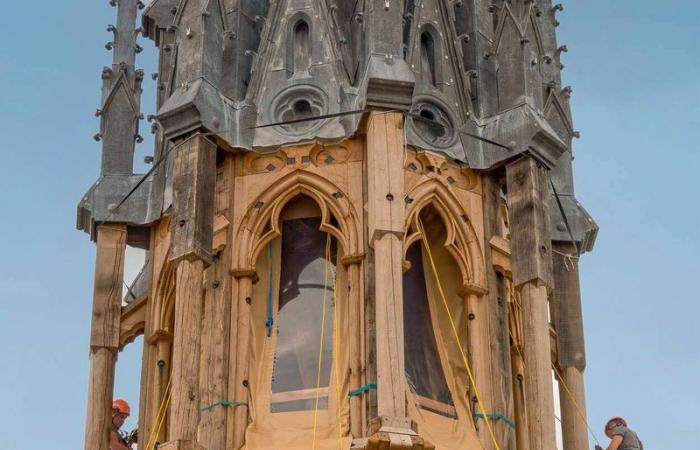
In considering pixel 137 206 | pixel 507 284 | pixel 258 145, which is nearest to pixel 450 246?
pixel 507 284

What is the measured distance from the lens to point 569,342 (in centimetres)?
2923

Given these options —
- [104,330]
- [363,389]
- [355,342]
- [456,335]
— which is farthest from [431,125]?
[104,330]

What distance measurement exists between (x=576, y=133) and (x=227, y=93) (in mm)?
6187

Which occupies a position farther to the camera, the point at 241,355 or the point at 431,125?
the point at 431,125

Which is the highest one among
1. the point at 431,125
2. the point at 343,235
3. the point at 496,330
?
the point at 431,125

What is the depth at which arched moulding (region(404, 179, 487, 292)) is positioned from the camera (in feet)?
89.4

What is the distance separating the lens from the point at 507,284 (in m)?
28.0

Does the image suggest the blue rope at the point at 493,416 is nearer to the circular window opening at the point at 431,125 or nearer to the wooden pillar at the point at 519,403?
the wooden pillar at the point at 519,403

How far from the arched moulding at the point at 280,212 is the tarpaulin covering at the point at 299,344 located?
0.92 ft

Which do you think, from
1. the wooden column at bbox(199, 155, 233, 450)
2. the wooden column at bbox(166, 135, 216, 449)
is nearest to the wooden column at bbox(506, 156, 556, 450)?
the wooden column at bbox(199, 155, 233, 450)

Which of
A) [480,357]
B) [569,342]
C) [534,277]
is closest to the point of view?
[534,277]

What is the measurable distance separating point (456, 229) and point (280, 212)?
Answer: 8.37ft

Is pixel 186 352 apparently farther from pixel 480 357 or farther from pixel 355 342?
pixel 480 357

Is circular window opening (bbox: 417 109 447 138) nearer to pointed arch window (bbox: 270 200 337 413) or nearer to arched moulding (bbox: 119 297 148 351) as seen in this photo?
pointed arch window (bbox: 270 200 337 413)
